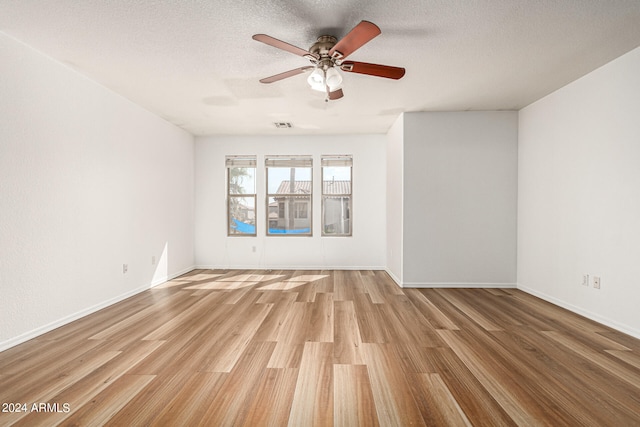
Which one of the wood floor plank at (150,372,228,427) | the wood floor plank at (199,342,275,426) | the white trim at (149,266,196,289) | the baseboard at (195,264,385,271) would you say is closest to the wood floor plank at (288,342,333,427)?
the wood floor plank at (199,342,275,426)

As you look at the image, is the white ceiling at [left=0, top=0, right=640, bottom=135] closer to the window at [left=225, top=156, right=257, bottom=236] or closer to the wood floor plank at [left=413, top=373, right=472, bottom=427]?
the window at [left=225, top=156, right=257, bottom=236]

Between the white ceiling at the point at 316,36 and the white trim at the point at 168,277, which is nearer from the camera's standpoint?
the white ceiling at the point at 316,36

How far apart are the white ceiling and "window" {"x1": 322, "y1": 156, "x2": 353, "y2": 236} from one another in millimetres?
1953

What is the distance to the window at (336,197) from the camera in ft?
20.2

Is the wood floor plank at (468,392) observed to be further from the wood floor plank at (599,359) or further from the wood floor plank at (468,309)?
the wood floor plank at (599,359)

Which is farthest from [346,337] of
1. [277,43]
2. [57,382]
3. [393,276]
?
[393,276]

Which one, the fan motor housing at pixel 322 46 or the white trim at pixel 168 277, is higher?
the fan motor housing at pixel 322 46

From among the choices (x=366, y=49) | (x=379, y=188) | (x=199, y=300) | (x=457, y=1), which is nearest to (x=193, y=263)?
(x=199, y=300)

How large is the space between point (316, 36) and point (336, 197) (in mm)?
3771

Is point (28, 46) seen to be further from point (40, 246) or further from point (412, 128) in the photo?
point (412, 128)

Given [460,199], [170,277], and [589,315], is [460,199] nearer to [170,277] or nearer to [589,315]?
[589,315]

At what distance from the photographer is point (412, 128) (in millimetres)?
4703

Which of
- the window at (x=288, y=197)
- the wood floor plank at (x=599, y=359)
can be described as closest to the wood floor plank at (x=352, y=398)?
the wood floor plank at (x=599, y=359)

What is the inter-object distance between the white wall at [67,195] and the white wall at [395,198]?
3.71 m
